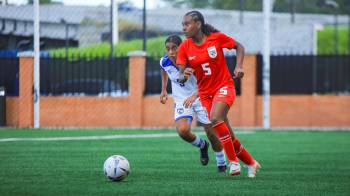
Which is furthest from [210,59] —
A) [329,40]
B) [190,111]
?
[329,40]

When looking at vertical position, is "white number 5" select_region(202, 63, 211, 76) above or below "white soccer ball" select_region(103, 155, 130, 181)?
above

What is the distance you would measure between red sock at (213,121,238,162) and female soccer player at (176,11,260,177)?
2.8 inches

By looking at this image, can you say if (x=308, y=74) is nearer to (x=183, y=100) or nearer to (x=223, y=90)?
(x=183, y=100)

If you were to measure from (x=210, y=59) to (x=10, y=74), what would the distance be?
54.3ft

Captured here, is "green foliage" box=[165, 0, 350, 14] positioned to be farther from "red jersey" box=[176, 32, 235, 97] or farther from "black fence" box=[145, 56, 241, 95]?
"red jersey" box=[176, 32, 235, 97]

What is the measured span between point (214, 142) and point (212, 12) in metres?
32.5

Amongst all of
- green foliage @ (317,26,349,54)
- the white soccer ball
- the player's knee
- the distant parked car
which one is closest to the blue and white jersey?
the player's knee

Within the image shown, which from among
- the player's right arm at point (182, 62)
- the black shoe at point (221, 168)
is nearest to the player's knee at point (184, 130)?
the black shoe at point (221, 168)

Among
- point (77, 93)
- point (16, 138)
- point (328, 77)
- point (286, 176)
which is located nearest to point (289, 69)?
point (328, 77)

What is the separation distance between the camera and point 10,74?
27.7 m

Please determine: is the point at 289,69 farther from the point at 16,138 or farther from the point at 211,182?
the point at 211,182

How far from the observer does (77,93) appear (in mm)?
28156

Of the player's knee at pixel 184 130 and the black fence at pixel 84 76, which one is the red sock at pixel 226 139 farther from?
the black fence at pixel 84 76

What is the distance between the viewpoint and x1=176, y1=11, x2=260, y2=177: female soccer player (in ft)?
39.2
